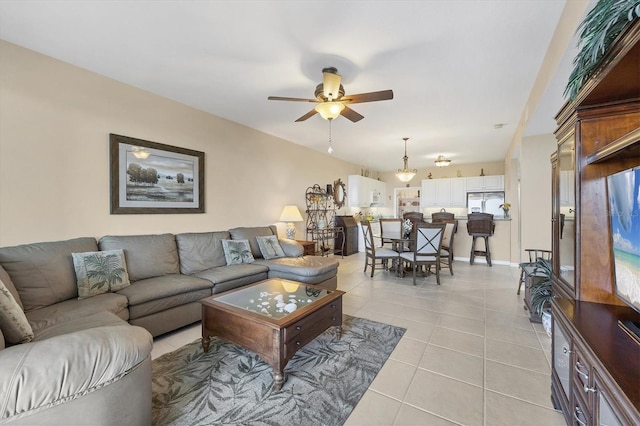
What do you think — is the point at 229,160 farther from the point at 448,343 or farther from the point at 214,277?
the point at 448,343

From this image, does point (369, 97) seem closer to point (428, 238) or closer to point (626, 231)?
point (626, 231)

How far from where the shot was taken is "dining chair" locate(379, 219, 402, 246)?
5.16 metres

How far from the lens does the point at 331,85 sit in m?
2.48

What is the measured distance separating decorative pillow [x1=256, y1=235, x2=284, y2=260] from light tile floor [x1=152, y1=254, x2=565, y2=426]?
3.94 feet

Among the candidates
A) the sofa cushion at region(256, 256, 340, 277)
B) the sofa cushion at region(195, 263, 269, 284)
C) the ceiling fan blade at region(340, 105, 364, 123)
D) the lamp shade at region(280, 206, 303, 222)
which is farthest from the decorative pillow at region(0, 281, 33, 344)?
the lamp shade at region(280, 206, 303, 222)

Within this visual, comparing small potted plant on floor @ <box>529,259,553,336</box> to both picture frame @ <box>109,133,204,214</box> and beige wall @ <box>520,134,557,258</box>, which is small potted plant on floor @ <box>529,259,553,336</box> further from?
picture frame @ <box>109,133,204,214</box>

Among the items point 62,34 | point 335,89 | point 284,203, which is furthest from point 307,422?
point 284,203

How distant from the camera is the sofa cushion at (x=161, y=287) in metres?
2.34

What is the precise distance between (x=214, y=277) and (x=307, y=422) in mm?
1908

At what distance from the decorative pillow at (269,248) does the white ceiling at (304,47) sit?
191 cm

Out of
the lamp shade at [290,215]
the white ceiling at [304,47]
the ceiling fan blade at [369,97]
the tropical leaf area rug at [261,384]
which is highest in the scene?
the white ceiling at [304,47]

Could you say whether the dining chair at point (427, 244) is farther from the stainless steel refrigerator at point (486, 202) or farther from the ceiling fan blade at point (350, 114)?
the stainless steel refrigerator at point (486, 202)

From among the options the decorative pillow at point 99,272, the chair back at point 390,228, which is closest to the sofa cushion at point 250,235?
the decorative pillow at point 99,272

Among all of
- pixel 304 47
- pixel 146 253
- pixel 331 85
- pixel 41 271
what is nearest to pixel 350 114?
pixel 331 85
